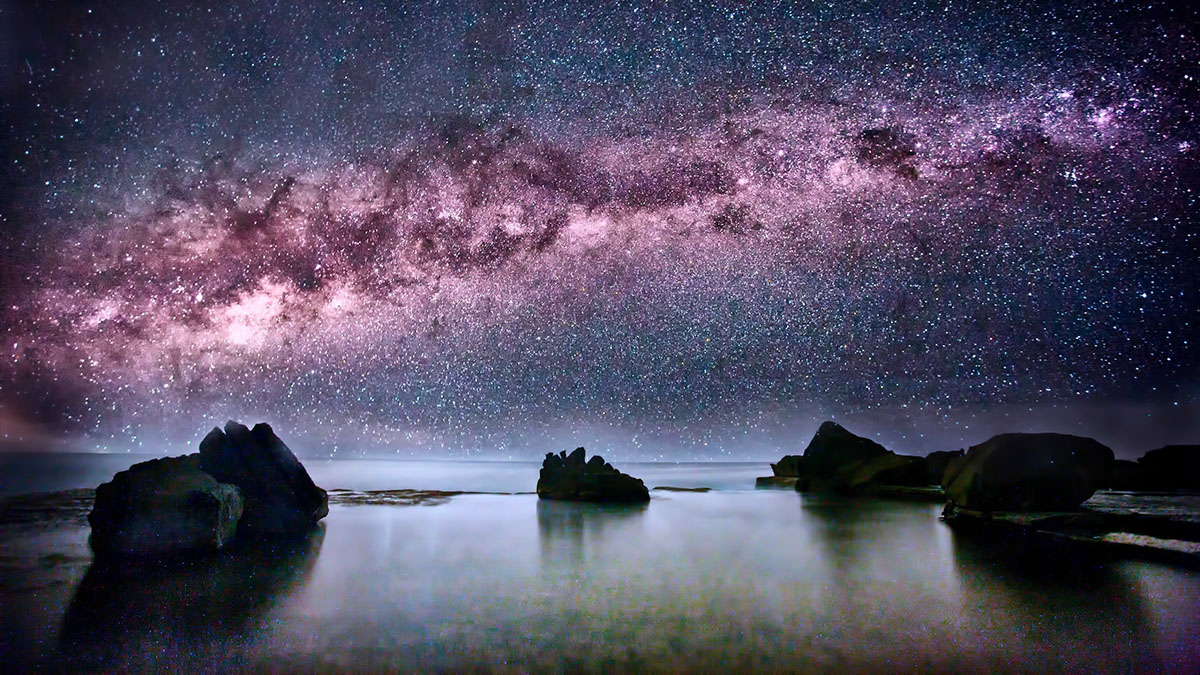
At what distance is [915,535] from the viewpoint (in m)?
21.2

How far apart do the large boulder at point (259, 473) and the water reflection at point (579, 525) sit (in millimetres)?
8961

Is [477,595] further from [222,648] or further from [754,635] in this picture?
[754,635]

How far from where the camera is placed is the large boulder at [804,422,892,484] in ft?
170

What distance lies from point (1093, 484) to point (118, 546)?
108ft

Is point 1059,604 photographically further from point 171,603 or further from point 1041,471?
point 1041,471

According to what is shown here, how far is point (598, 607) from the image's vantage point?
1105 centimetres

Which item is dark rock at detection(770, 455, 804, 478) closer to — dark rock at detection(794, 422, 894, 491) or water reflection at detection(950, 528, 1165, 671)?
dark rock at detection(794, 422, 894, 491)

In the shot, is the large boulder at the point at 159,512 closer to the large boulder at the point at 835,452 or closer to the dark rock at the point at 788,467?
the large boulder at the point at 835,452

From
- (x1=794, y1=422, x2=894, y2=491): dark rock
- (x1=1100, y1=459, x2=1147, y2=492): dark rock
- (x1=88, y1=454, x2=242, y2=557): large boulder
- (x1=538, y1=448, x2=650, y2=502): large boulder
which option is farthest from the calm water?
(x1=794, y1=422, x2=894, y2=491): dark rock

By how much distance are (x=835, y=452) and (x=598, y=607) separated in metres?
46.6

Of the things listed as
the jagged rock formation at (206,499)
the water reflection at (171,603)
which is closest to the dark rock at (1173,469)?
the water reflection at (171,603)

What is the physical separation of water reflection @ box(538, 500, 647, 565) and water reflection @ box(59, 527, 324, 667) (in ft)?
23.7

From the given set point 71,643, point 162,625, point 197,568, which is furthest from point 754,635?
point 197,568

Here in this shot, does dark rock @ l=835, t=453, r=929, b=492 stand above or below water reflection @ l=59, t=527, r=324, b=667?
below
